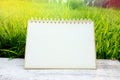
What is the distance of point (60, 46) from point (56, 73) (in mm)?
156

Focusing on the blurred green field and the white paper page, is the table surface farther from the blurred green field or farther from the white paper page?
the blurred green field

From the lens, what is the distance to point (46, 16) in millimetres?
1653

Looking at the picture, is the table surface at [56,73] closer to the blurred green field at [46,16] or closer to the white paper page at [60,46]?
the white paper page at [60,46]

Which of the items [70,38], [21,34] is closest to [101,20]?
[70,38]

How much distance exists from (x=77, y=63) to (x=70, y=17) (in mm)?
370

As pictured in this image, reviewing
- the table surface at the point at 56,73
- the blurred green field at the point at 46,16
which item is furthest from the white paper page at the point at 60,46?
the blurred green field at the point at 46,16

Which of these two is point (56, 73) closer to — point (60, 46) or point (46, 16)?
point (60, 46)

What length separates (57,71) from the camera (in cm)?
135

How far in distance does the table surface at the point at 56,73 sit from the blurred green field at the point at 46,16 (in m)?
0.20

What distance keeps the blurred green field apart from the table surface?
20cm

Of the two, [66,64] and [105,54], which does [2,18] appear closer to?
[66,64]

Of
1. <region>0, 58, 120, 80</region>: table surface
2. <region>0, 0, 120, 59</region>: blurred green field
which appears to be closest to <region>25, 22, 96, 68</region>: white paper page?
<region>0, 58, 120, 80</region>: table surface

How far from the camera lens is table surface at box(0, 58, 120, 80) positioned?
49.0 inches

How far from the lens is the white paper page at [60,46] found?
54.5 inches
